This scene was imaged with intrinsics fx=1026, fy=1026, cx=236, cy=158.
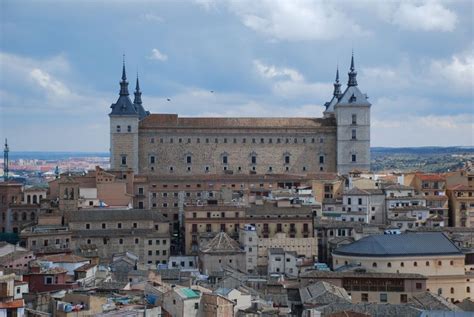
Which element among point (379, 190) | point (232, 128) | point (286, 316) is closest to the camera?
point (286, 316)

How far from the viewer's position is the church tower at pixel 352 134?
96.3m

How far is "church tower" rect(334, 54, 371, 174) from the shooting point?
96.3 meters

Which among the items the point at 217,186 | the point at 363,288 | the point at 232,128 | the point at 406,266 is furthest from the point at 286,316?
the point at 232,128

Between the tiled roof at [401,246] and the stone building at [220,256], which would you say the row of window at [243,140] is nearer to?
the stone building at [220,256]

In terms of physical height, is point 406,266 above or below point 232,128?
below

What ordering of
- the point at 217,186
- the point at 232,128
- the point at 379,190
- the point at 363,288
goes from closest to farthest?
the point at 363,288, the point at 379,190, the point at 217,186, the point at 232,128

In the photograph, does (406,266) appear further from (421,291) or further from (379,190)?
(379,190)

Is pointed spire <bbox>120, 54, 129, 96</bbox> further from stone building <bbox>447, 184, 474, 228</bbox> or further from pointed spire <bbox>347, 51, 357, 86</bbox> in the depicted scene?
stone building <bbox>447, 184, 474, 228</bbox>

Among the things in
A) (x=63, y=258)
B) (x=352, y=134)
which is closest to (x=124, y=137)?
(x=352, y=134)

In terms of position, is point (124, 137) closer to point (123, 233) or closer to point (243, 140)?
point (243, 140)

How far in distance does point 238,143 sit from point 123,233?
34.7 meters

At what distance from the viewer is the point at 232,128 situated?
9681 centimetres

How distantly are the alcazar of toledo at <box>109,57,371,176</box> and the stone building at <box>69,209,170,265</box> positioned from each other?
29.4 metres

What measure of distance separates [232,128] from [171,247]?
3122 cm
